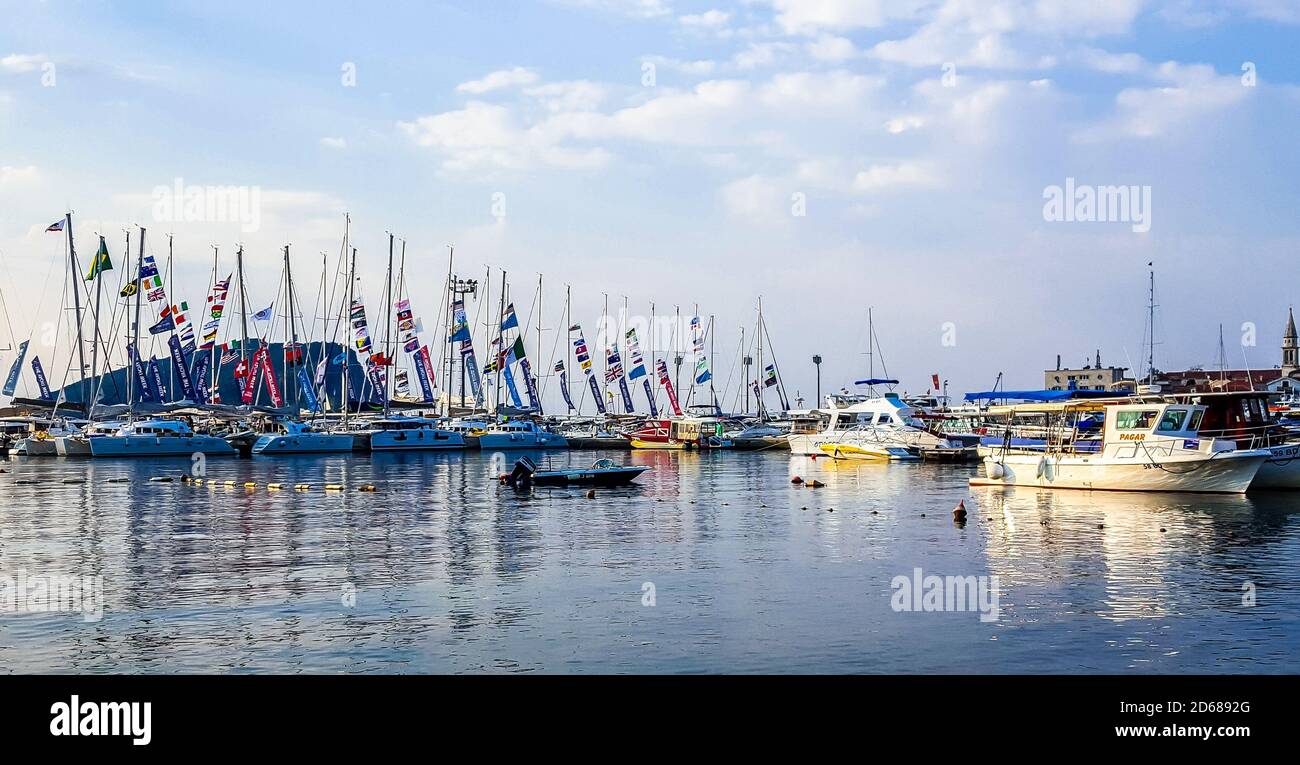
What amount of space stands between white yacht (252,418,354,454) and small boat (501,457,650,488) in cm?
5007

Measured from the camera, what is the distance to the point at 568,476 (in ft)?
213

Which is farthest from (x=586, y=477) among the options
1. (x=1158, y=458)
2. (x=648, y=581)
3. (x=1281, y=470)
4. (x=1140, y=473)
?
(x=648, y=581)

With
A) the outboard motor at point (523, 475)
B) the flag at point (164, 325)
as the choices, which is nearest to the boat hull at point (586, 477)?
the outboard motor at point (523, 475)

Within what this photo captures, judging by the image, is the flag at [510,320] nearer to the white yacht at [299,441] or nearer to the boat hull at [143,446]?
the white yacht at [299,441]

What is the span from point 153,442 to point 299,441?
13718mm

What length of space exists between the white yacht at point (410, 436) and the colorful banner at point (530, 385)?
58.6 feet

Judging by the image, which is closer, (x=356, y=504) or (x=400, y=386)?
(x=356, y=504)

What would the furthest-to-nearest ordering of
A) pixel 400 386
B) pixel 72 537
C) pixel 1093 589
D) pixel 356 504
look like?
1. pixel 400 386
2. pixel 356 504
3. pixel 72 537
4. pixel 1093 589

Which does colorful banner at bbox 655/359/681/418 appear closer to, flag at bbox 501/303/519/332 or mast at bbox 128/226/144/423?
flag at bbox 501/303/519/332

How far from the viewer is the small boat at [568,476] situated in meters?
63.9
